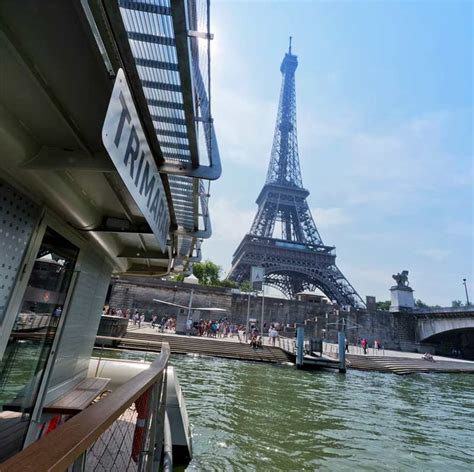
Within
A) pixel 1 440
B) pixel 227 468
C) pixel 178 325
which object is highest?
pixel 178 325

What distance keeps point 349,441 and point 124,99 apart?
7774 mm

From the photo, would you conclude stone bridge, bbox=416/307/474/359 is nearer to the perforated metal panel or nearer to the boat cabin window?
the boat cabin window

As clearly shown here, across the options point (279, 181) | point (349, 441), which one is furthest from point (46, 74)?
point (279, 181)

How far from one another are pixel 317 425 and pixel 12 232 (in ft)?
25.7

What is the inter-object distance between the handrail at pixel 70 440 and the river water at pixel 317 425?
4.55 meters

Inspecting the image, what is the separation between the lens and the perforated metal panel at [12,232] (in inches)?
92.4

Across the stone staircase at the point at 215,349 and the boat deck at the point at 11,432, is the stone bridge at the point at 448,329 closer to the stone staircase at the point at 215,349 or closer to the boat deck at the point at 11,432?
the stone staircase at the point at 215,349

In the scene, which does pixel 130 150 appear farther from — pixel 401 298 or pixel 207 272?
pixel 207 272

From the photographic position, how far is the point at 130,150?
181 centimetres

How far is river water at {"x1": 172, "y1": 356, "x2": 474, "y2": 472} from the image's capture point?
215 inches

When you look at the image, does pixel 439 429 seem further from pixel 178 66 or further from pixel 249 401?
pixel 178 66

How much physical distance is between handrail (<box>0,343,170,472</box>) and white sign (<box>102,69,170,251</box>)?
3.61 feet

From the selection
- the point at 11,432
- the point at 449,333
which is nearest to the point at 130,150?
the point at 11,432

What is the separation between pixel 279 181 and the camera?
196ft
